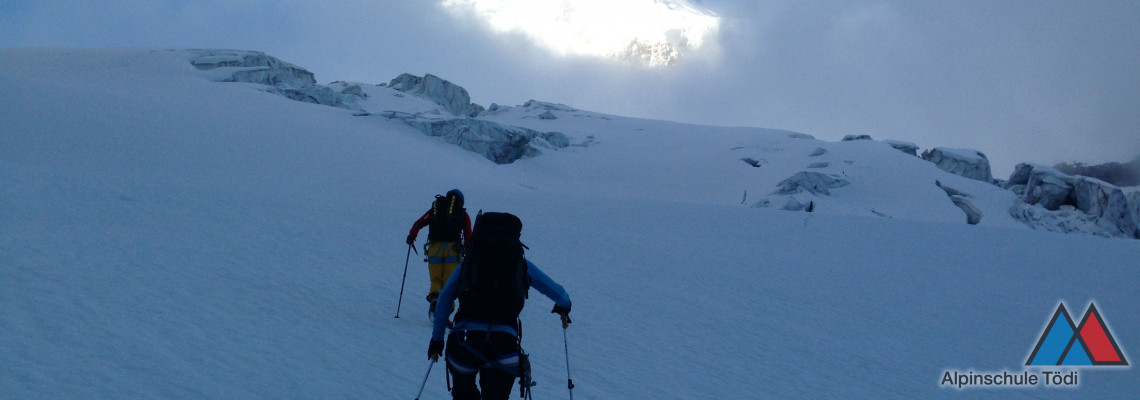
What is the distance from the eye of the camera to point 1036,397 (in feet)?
32.6

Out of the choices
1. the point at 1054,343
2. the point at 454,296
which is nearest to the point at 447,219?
the point at 454,296

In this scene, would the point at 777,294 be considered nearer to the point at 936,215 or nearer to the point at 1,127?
the point at 1,127

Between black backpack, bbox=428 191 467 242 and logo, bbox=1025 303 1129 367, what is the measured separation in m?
10.9

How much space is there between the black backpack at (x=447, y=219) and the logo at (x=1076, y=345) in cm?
1088

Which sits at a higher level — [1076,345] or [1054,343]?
[1076,345]

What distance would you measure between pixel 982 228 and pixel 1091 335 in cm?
1131

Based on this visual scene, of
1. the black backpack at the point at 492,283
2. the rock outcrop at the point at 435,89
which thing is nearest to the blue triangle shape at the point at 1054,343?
the black backpack at the point at 492,283

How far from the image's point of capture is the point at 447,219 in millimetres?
9094

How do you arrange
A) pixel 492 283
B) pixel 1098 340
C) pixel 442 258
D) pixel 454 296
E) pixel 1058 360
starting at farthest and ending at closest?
pixel 1098 340
pixel 1058 360
pixel 442 258
pixel 454 296
pixel 492 283

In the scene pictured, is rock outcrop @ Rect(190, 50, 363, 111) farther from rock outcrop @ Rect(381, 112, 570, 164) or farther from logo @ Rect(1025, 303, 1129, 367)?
logo @ Rect(1025, 303, 1129, 367)

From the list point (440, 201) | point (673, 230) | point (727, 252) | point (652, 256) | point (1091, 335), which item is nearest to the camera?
point (440, 201)

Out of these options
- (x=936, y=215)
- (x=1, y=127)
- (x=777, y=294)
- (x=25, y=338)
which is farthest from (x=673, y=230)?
(x=936, y=215)

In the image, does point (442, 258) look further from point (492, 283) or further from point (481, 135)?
point (481, 135)

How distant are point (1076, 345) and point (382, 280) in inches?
528
